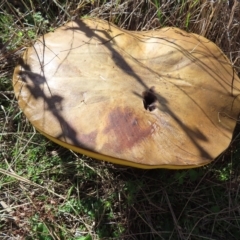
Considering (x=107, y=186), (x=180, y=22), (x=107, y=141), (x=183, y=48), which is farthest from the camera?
(x=180, y=22)

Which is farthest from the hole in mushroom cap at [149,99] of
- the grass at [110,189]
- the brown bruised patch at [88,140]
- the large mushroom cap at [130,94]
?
the grass at [110,189]

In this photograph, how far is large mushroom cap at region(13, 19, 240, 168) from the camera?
2.06 m

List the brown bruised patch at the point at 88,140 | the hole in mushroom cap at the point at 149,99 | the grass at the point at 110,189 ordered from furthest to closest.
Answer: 1. the grass at the point at 110,189
2. the hole in mushroom cap at the point at 149,99
3. the brown bruised patch at the point at 88,140

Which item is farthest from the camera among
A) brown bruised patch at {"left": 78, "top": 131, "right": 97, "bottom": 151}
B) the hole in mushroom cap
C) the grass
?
the grass

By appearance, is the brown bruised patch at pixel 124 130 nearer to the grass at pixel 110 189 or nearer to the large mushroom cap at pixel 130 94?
the large mushroom cap at pixel 130 94

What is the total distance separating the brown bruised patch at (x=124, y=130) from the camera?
204 centimetres

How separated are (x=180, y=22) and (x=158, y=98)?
810 mm

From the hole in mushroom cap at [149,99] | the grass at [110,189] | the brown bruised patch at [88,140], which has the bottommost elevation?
the grass at [110,189]

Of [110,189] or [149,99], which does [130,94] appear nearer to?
[149,99]

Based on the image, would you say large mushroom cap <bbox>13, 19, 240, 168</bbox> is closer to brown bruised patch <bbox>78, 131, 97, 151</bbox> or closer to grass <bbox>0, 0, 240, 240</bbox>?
brown bruised patch <bbox>78, 131, 97, 151</bbox>

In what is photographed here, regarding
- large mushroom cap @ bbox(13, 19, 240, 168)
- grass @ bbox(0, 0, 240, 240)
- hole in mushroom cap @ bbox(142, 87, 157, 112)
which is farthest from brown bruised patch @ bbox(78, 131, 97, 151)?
grass @ bbox(0, 0, 240, 240)

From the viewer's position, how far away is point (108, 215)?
8.12 feet

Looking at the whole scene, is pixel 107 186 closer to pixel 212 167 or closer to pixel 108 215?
pixel 108 215

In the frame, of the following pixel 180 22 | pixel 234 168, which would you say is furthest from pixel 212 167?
pixel 180 22
